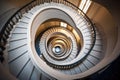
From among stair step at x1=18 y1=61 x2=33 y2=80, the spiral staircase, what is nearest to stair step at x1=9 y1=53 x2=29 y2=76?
the spiral staircase

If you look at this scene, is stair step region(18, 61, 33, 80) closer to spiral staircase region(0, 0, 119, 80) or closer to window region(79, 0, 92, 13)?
spiral staircase region(0, 0, 119, 80)

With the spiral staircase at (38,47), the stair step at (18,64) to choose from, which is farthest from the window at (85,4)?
the stair step at (18,64)

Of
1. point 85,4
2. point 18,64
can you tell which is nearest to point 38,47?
point 85,4

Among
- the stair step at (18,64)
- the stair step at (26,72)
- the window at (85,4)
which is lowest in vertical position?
the stair step at (26,72)

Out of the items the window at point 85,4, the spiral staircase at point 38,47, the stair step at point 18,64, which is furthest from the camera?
the window at point 85,4

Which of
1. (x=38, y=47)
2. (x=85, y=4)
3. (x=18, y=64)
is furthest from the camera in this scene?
(x=38, y=47)

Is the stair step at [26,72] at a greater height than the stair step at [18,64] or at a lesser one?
lesser

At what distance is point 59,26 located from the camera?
14.8 m

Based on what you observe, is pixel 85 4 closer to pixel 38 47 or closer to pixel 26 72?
pixel 38 47

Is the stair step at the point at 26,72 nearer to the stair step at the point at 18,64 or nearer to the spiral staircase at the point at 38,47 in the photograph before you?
the spiral staircase at the point at 38,47

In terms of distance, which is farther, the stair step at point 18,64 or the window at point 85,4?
the window at point 85,4

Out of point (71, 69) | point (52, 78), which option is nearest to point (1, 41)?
point (52, 78)

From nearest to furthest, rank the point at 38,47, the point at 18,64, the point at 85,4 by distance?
the point at 18,64 < the point at 85,4 < the point at 38,47

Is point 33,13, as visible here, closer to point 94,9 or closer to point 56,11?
point 56,11
